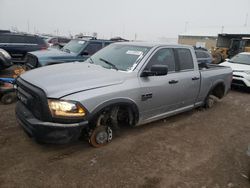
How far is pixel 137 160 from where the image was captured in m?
3.45

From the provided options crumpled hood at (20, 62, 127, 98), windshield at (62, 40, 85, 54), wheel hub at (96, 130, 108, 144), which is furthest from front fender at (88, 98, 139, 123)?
windshield at (62, 40, 85, 54)

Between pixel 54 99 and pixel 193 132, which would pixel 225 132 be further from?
pixel 54 99

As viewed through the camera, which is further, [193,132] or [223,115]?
[223,115]

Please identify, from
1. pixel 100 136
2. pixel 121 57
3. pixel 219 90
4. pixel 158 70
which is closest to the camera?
pixel 100 136

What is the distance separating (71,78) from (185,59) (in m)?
2.68

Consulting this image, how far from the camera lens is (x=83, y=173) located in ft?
9.98

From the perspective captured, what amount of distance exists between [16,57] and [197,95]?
910 centimetres

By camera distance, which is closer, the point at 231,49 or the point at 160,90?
the point at 160,90

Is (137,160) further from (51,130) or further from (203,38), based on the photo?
(203,38)

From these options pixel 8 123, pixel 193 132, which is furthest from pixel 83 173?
pixel 193 132

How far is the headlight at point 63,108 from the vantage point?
9.80 ft

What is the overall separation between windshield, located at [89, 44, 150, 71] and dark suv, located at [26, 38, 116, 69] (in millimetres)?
2994

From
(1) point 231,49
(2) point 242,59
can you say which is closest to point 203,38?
(1) point 231,49

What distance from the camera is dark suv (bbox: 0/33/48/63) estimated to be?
10680 millimetres
